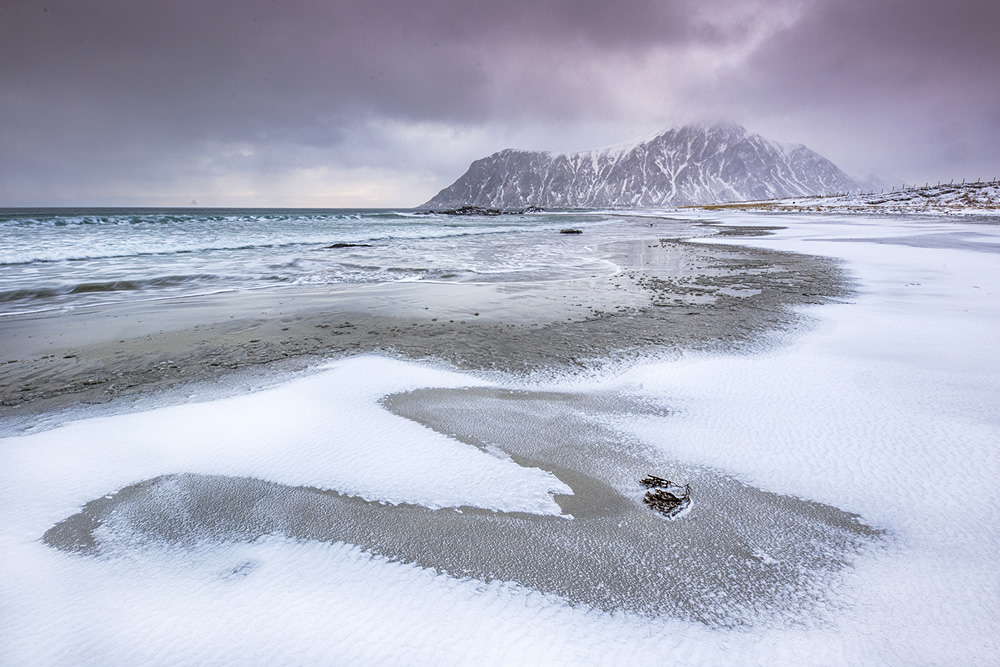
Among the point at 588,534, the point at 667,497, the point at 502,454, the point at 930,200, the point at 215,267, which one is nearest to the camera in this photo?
the point at 588,534

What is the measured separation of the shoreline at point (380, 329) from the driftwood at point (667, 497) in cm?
247

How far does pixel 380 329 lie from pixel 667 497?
18.5ft

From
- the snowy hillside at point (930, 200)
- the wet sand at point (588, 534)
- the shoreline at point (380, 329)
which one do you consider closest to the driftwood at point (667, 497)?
the wet sand at point (588, 534)

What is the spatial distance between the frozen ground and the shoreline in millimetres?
1037

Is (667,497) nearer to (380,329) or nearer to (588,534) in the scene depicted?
(588,534)

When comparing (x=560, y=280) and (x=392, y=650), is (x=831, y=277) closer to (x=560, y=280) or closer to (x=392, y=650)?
(x=560, y=280)

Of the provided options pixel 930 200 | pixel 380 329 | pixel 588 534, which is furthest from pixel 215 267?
pixel 930 200

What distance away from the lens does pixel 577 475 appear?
3260mm

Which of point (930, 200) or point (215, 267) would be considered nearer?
point (215, 267)

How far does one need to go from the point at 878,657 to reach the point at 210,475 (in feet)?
12.9

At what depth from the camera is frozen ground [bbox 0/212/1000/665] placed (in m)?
1.94

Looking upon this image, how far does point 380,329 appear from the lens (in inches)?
294

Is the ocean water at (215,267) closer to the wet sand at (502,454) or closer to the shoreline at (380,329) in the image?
the shoreline at (380,329)

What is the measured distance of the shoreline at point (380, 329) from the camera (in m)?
5.41
